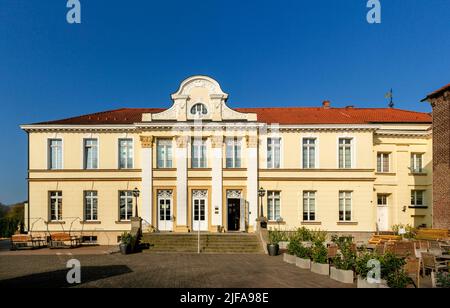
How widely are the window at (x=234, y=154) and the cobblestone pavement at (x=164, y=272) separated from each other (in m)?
7.90

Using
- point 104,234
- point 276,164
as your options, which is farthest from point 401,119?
point 104,234

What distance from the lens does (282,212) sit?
83.8ft

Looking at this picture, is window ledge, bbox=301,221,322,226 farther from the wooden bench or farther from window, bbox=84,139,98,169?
the wooden bench

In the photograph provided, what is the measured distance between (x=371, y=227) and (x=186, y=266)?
1555 centimetres

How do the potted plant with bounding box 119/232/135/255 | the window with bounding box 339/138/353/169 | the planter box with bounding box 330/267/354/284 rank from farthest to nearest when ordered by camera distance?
the window with bounding box 339/138/353/169, the potted plant with bounding box 119/232/135/255, the planter box with bounding box 330/267/354/284

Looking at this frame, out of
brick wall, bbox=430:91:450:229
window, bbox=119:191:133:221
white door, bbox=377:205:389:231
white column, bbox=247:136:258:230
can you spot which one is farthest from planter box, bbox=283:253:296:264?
white door, bbox=377:205:389:231

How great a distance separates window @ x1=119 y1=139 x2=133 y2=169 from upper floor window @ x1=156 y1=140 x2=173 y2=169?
1.99 metres

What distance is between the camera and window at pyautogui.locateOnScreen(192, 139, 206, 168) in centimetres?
2555

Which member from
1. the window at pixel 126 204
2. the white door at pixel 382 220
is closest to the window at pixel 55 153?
the window at pixel 126 204

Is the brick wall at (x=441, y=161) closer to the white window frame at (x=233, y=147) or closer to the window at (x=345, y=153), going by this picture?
the window at (x=345, y=153)

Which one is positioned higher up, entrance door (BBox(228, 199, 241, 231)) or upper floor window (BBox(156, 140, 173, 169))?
upper floor window (BBox(156, 140, 173, 169))

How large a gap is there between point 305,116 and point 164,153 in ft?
35.3

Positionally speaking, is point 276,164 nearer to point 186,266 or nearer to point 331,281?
point 186,266

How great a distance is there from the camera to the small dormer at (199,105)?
2531 cm
